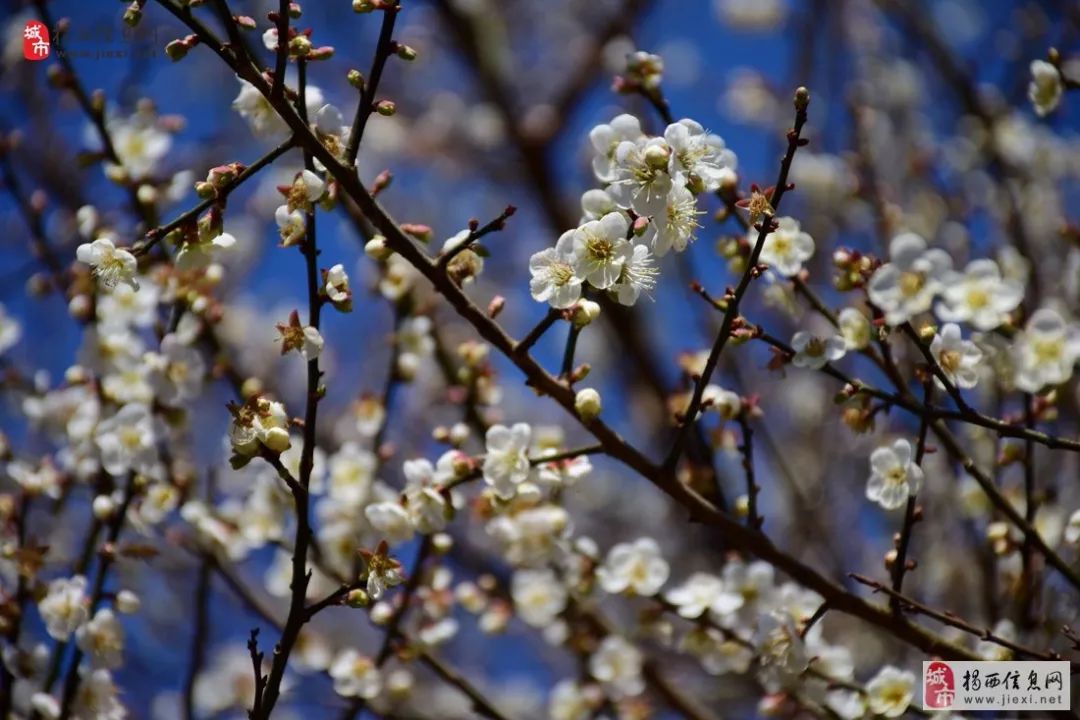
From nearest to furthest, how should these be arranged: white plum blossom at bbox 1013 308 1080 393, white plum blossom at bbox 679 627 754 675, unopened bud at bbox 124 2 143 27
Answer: unopened bud at bbox 124 2 143 27, white plum blossom at bbox 1013 308 1080 393, white plum blossom at bbox 679 627 754 675

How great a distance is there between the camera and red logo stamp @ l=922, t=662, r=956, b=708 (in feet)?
7.16

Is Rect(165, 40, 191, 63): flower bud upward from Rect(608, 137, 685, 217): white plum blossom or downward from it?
upward

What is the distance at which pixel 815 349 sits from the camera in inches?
79.9

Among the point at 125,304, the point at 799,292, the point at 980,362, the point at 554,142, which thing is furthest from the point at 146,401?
the point at 554,142

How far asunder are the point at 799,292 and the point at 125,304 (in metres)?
1.76

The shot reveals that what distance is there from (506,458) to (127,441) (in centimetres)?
103

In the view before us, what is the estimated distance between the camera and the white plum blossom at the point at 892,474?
7.10 feet

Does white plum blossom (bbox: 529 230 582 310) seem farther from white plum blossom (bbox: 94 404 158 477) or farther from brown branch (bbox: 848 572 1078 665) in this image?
white plum blossom (bbox: 94 404 158 477)

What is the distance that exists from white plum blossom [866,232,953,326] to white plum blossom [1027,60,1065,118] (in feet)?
2.13

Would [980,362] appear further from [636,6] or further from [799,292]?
[636,6]

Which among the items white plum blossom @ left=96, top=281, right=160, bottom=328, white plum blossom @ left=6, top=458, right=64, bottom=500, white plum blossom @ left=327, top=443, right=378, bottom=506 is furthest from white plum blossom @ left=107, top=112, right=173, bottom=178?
white plum blossom @ left=327, top=443, right=378, bottom=506

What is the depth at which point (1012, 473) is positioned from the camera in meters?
4.34

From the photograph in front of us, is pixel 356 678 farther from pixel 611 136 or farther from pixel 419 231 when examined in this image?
pixel 611 136

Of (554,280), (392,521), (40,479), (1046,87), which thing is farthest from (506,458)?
(1046,87)
